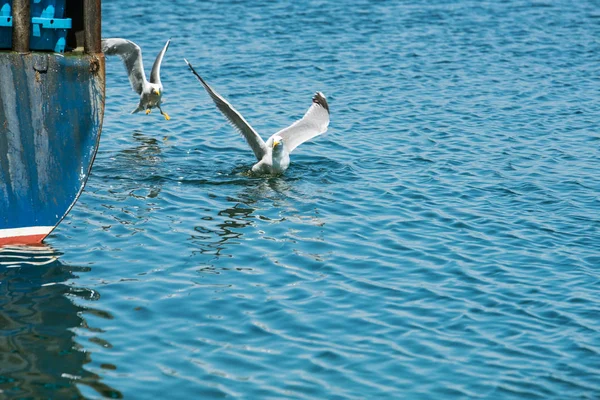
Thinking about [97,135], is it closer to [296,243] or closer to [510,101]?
[296,243]

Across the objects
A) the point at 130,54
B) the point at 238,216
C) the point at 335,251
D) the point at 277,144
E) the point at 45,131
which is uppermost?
the point at 130,54

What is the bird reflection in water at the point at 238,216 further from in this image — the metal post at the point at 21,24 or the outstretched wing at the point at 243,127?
the metal post at the point at 21,24

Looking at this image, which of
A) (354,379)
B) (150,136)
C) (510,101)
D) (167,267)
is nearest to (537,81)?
(510,101)

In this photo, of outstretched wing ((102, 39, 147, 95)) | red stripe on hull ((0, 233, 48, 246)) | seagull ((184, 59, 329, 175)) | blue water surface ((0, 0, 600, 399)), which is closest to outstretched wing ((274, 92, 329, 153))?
seagull ((184, 59, 329, 175))

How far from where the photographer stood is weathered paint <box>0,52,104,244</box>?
10289 millimetres

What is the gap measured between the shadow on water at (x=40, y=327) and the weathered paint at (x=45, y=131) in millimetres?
552

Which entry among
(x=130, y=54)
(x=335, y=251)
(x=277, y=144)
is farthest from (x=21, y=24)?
(x=130, y=54)

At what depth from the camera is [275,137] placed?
1462 cm

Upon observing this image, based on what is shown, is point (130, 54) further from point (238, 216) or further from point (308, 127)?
point (238, 216)

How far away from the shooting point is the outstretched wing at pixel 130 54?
17.2m

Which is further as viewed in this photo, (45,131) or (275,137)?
(275,137)

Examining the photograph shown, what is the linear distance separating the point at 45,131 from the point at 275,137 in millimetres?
4741

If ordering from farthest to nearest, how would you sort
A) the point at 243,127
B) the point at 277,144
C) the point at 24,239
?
1. the point at 277,144
2. the point at 243,127
3. the point at 24,239

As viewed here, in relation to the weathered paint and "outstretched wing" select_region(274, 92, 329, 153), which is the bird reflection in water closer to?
"outstretched wing" select_region(274, 92, 329, 153)
